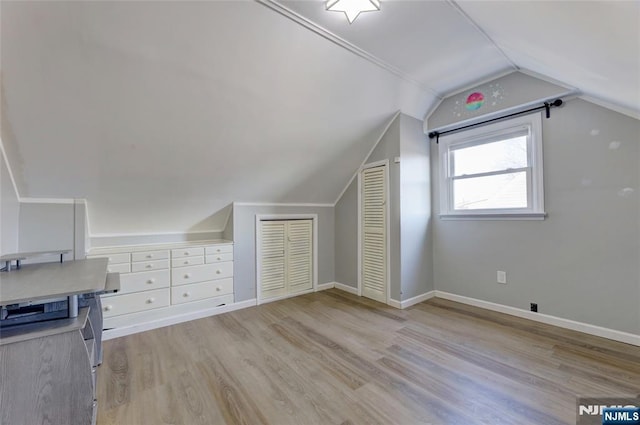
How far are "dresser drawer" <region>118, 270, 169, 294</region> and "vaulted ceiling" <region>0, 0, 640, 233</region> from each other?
0.59 m

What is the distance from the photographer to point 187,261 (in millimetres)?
2895

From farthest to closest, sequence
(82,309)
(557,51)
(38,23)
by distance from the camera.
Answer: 1. (557,51)
2. (82,309)
3. (38,23)

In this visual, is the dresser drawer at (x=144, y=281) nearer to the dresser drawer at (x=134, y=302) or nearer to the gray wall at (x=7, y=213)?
the dresser drawer at (x=134, y=302)

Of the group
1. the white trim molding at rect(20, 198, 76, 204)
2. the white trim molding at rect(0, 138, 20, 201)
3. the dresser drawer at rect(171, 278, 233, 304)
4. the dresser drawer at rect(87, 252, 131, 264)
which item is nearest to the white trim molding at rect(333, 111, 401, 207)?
the dresser drawer at rect(171, 278, 233, 304)

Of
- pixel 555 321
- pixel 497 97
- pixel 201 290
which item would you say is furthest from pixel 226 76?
pixel 555 321

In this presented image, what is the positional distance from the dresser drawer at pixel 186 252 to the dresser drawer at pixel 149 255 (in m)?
0.07

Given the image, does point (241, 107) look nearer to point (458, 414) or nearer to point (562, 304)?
point (458, 414)

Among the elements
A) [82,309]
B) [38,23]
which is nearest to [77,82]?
[38,23]

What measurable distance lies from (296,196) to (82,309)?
8.05 feet

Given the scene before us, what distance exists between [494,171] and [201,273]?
3.49 meters

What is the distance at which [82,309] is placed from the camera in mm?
1635

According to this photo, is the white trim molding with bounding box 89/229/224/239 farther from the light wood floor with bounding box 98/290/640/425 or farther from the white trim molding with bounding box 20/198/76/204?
the light wood floor with bounding box 98/290/640/425

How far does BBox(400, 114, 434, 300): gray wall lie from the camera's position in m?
3.16

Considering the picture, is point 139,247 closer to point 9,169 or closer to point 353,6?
point 9,169
